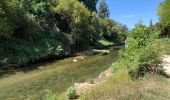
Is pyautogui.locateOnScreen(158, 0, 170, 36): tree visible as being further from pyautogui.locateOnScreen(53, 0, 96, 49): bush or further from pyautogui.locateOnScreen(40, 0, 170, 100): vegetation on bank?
pyautogui.locateOnScreen(40, 0, 170, 100): vegetation on bank

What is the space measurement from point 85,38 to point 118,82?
4876cm

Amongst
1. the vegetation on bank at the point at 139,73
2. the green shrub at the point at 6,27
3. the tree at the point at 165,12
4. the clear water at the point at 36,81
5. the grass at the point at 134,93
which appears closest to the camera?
the grass at the point at 134,93

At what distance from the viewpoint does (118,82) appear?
1647 cm

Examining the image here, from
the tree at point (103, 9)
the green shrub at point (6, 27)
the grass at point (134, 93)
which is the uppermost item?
the tree at point (103, 9)

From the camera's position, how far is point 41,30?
5512 centimetres

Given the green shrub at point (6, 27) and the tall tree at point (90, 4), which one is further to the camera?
the tall tree at point (90, 4)

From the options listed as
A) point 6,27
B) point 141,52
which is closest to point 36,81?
point 141,52

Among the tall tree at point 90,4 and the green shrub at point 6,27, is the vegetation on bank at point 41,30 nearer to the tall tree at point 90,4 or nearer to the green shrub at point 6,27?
the green shrub at point 6,27

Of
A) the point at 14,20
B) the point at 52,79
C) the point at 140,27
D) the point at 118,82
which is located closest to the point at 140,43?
the point at 140,27

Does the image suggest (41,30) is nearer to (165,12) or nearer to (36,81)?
(165,12)

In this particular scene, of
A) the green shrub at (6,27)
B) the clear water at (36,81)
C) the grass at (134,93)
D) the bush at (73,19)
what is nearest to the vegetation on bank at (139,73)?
the grass at (134,93)

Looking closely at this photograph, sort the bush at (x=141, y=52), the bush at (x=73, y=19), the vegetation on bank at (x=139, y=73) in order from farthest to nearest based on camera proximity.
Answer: the bush at (x=73, y=19) < the bush at (x=141, y=52) < the vegetation on bank at (x=139, y=73)

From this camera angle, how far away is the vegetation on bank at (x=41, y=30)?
4422cm

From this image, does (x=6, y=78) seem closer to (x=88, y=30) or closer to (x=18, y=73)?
(x=18, y=73)
